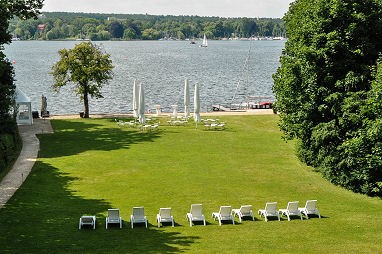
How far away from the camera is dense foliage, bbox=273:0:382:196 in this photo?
93.5 feet

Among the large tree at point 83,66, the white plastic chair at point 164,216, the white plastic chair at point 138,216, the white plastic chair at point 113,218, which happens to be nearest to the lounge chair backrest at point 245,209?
the white plastic chair at point 164,216

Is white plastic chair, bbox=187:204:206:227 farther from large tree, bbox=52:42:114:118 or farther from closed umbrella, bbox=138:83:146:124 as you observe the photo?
large tree, bbox=52:42:114:118

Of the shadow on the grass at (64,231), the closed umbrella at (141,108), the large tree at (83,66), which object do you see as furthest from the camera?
the large tree at (83,66)

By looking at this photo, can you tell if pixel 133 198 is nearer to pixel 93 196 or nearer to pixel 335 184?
pixel 93 196

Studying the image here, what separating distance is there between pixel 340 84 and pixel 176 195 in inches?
422

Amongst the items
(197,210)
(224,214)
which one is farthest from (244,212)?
(197,210)

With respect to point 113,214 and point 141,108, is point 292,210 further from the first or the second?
point 141,108

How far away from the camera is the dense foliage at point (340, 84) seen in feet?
93.5

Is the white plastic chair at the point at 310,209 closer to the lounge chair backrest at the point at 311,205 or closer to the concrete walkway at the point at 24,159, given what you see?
the lounge chair backrest at the point at 311,205

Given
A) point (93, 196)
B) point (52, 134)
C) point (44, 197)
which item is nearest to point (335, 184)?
point (93, 196)

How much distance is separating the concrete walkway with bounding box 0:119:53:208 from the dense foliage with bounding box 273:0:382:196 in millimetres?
15700

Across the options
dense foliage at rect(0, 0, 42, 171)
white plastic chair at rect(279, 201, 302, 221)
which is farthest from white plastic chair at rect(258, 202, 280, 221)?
dense foliage at rect(0, 0, 42, 171)

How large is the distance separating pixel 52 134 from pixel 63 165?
1038cm

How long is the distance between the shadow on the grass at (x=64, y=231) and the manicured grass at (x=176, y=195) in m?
0.04
